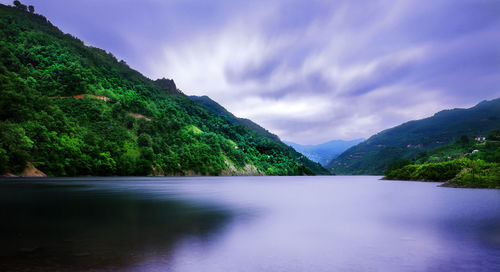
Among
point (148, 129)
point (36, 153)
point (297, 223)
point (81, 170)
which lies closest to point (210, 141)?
point (148, 129)

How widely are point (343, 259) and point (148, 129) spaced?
146274 mm

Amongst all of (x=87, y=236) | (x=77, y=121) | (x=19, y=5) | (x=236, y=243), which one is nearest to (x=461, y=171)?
(x=236, y=243)

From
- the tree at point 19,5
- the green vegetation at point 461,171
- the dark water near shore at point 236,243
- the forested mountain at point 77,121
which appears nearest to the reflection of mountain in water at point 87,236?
the dark water near shore at point 236,243

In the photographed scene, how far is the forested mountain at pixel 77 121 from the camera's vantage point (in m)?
78.4

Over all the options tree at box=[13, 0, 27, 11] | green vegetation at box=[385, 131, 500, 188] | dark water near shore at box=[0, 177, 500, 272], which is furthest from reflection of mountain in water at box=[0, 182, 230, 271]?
tree at box=[13, 0, 27, 11]

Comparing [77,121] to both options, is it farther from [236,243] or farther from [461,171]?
[461,171]

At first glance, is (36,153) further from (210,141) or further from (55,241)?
(210,141)

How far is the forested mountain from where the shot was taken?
257ft

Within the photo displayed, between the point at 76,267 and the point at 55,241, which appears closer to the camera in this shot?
the point at 76,267

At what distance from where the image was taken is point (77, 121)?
109 metres

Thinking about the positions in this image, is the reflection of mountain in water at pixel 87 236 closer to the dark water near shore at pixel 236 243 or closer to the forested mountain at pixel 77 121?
the dark water near shore at pixel 236 243

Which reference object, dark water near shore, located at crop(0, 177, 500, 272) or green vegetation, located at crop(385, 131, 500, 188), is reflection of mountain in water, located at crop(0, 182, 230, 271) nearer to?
dark water near shore, located at crop(0, 177, 500, 272)

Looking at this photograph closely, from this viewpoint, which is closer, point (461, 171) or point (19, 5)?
point (461, 171)

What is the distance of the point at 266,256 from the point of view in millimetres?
8750
